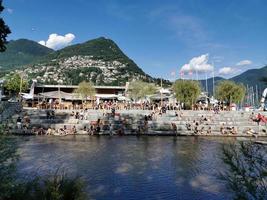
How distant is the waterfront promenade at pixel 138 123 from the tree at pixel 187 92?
52.0 ft

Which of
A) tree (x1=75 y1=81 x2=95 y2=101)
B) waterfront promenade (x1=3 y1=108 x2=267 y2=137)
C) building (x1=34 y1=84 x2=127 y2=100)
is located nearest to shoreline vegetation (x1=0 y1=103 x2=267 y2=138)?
waterfront promenade (x1=3 y1=108 x2=267 y2=137)

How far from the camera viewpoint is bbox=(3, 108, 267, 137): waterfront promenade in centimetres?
4162

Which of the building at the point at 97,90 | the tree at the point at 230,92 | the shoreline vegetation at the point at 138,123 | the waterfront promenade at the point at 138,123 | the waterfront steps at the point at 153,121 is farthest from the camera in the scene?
the building at the point at 97,90

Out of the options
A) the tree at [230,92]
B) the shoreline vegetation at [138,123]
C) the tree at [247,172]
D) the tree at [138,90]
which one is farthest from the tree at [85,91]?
the tree at [247,172]

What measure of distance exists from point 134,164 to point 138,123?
20.4 meters

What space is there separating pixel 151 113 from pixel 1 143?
38.4 metres

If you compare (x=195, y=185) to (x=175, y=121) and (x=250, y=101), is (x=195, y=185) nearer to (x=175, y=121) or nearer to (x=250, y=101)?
(x=175, y=121)

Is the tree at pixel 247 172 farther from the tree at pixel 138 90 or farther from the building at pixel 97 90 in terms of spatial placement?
the tree at pixel 138 90

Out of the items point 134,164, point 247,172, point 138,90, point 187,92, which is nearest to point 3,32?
point 134,164

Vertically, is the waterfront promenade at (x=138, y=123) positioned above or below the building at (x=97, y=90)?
below

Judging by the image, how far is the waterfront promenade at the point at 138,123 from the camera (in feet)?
137

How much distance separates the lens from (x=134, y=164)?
79.4ft

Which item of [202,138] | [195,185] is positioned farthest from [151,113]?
[195,185]

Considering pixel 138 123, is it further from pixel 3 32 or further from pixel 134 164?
pixel 3 32
